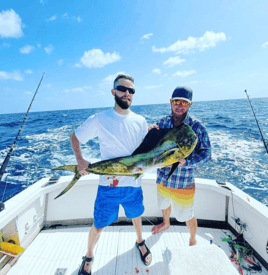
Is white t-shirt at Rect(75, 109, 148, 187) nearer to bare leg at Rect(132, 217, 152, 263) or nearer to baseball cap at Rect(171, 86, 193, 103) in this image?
baseball cap at Rect(171, 86, 193, 103)

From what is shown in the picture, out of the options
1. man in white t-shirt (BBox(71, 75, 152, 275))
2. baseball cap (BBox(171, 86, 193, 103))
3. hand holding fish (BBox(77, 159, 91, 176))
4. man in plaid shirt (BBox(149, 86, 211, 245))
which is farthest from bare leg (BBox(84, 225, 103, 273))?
baseball cap (BBox(171, 86, 193, 103))

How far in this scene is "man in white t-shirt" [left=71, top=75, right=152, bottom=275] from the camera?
174 cm

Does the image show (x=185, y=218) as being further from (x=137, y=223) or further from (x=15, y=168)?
(x=15, y=168)

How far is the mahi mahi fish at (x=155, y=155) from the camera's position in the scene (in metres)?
1.67

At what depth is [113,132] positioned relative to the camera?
1767 millimetres

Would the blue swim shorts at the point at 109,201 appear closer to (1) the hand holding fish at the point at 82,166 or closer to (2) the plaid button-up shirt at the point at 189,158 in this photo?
(1) the hand holding fish at the point at 82,166

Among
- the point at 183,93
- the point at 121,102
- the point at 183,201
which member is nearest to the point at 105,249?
the point at 183,201

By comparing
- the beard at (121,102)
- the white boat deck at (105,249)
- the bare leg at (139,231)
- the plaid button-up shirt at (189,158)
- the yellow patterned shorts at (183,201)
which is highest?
the beard at (121,102)

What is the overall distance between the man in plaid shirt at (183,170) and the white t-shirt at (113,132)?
24 centimetres

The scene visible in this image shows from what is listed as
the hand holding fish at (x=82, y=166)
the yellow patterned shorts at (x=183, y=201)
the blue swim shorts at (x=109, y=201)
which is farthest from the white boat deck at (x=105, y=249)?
the hand holding fish at (x=82, y=166)

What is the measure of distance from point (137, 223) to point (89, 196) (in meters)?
1.09

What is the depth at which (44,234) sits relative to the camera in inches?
105

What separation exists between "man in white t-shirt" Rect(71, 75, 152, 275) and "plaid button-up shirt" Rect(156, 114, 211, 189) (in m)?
0.39

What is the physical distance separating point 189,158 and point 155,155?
472 mm
